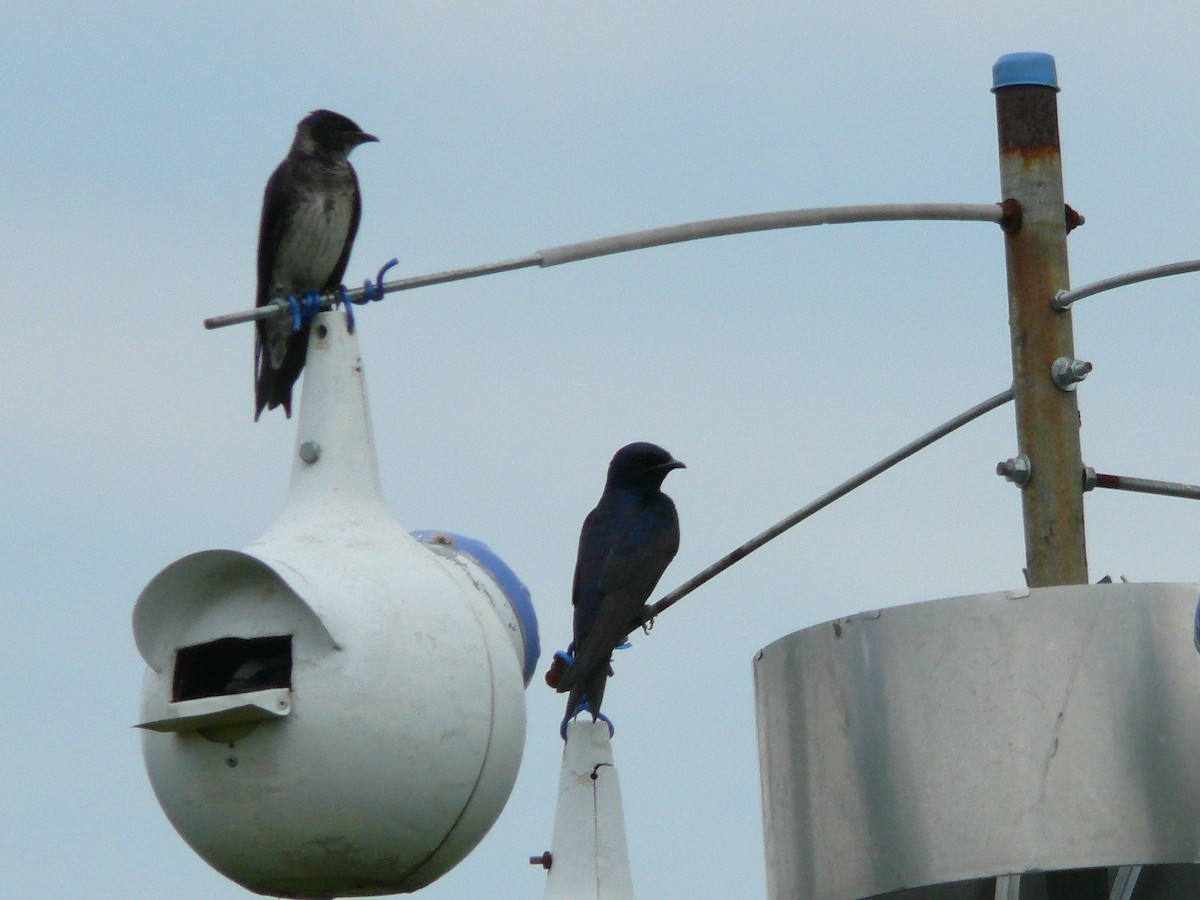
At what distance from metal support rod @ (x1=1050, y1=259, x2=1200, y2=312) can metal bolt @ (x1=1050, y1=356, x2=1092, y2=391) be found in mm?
140

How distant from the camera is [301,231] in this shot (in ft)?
24.2

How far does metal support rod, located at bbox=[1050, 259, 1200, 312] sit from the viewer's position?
536cm

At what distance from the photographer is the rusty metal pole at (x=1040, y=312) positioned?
5234mm

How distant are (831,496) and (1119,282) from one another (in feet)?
2.85

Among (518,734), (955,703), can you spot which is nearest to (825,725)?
(955,703)

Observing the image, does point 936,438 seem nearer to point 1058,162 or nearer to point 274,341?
point 1058,162

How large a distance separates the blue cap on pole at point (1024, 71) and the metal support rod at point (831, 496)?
0.77 m

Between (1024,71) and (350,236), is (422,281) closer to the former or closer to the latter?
(1024,71)

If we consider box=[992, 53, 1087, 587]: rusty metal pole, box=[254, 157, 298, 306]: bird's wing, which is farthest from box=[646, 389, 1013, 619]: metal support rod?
box=[254, 157, 298, 306]: bird's wing

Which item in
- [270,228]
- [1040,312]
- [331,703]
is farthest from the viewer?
[270,228]

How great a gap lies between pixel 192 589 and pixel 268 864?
0.64m

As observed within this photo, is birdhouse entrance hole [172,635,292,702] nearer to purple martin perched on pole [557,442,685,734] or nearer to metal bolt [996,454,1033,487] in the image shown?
purple martin perched on pole [557,442,685,734]

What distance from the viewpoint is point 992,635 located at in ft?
14.5

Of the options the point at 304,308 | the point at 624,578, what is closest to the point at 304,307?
the point at 304,308
